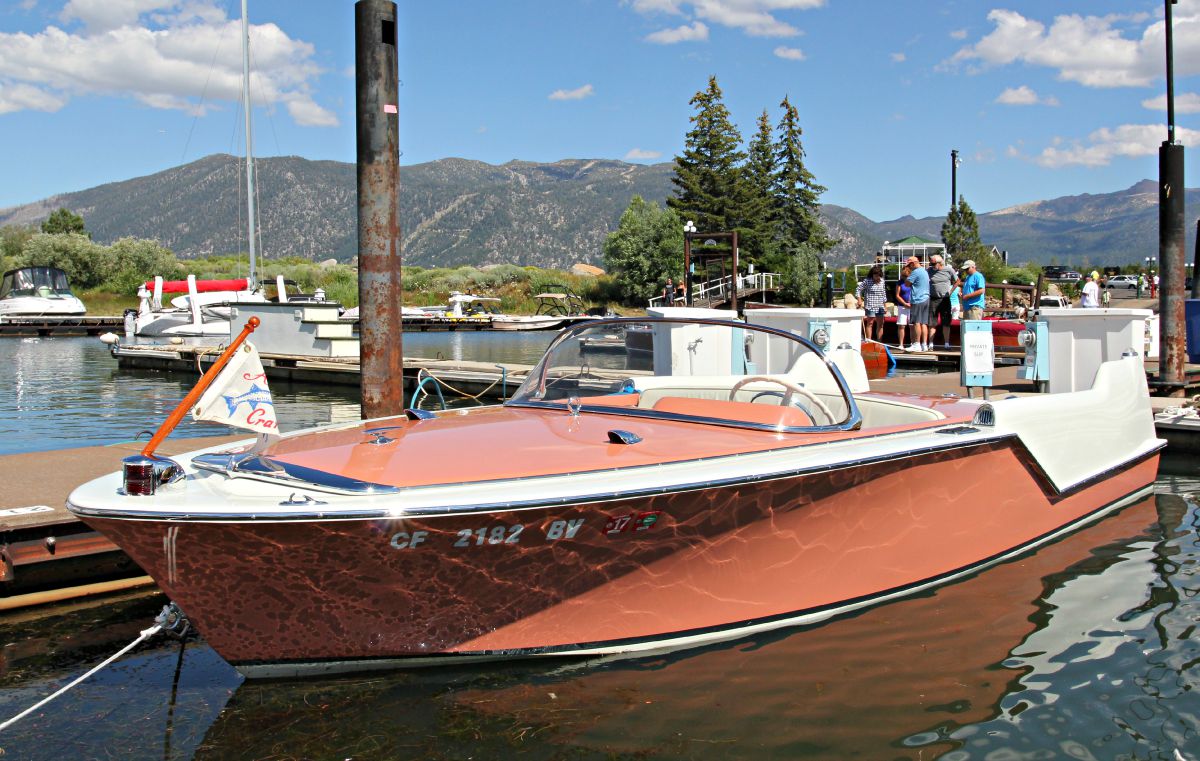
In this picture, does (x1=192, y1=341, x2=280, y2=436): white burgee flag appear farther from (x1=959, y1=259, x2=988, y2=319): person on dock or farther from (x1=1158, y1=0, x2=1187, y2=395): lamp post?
(x1=959, y1=259, x2=988, y2=319): person on dock

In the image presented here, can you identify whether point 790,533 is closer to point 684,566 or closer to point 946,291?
point 684,566

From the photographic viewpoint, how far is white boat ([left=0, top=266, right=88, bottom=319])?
41.9 meters

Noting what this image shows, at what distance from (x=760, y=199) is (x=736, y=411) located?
5982 centimetres

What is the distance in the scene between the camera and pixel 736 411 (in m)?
5.21

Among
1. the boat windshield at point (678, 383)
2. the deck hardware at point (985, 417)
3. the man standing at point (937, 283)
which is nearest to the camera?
the boat windshield at point (678, 383)

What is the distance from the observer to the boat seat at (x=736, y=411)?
5.10 meters

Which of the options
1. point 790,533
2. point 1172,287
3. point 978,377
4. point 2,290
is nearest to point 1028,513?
point 790,533

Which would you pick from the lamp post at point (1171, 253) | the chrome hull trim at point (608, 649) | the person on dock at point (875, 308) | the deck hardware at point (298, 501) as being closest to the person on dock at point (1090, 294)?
the person on dock at point (875, 308)

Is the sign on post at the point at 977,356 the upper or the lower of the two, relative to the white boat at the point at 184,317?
lower

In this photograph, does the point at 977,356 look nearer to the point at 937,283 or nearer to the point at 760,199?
the point at 937,283

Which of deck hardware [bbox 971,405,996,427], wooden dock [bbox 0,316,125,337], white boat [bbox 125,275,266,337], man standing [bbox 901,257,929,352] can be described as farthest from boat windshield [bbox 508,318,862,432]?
wooden dock [bbox 0,316,125,337]

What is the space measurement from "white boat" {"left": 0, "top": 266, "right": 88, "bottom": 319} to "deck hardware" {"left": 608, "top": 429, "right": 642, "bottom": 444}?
4395cm

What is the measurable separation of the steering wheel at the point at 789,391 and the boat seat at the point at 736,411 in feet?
0.43

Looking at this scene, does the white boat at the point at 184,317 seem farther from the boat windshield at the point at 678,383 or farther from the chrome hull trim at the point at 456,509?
the chrome hull trim at the point at 456,509
